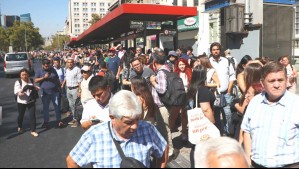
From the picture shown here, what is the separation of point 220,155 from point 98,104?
1997 millimetres

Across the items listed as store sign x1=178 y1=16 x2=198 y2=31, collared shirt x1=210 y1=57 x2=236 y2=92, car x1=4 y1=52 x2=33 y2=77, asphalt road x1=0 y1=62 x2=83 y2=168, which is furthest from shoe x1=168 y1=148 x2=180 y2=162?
store sign x1=178 y1=16 x2=198 y2=31

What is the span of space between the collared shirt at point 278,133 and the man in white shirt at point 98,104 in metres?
1.46

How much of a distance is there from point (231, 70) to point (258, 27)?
9.49 metres

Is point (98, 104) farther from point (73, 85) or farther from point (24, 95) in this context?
point (73, 85)

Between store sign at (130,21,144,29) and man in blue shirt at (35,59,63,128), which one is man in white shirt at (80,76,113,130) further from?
store sign at (130,21,144,29)

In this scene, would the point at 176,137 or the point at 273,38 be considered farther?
the point at 273,38

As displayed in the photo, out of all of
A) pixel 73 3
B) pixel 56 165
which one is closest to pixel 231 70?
pixel 56 165

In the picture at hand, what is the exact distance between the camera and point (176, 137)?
621 cm

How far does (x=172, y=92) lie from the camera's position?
5.33 m

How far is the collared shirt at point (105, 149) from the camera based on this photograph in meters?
2.06

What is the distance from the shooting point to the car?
21.9m

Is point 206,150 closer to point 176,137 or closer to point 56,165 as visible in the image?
point 56,165

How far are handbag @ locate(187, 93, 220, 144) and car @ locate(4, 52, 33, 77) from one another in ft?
67.1

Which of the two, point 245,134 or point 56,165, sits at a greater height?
point 56,165
